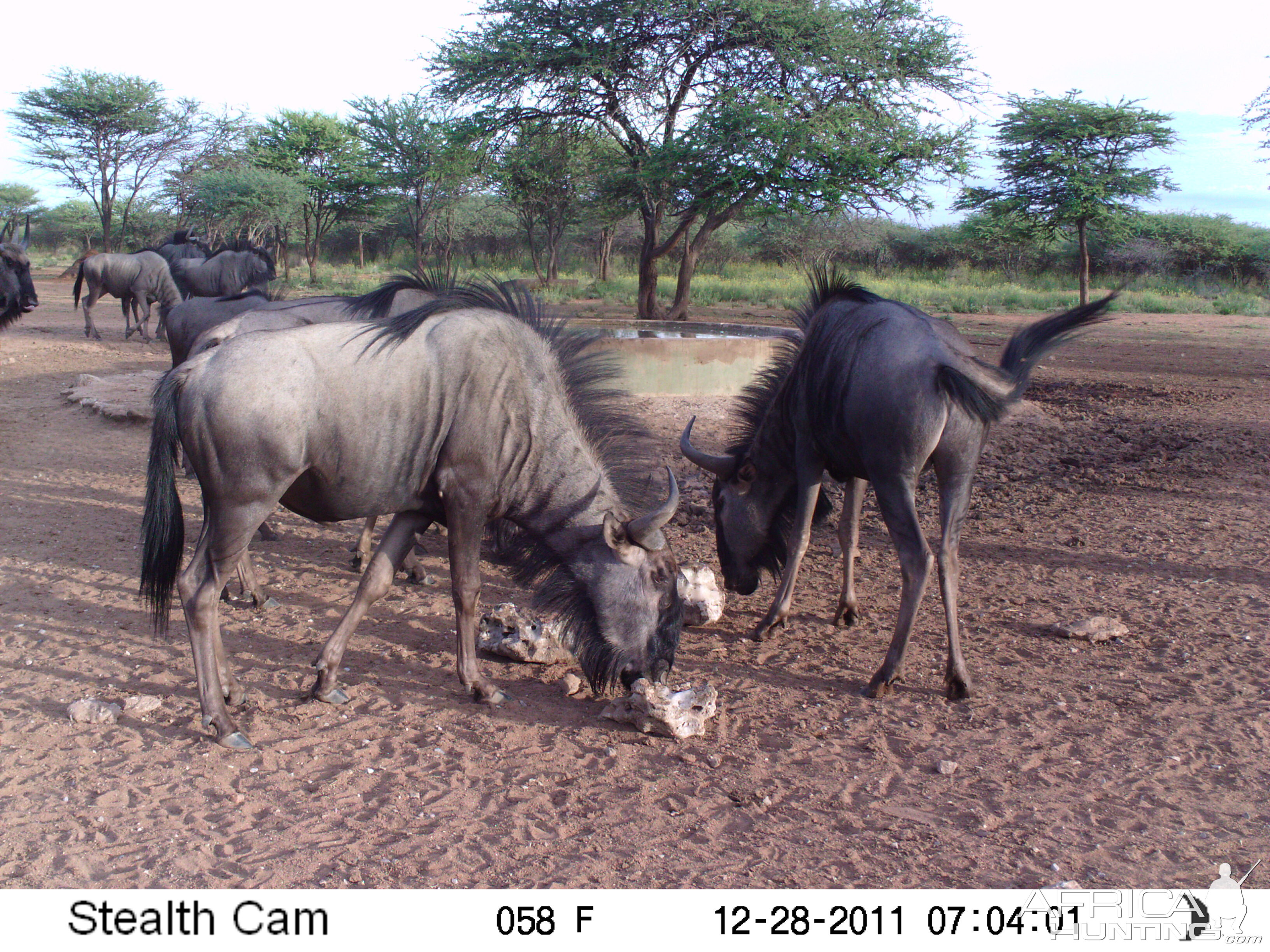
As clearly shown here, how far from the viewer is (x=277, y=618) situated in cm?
500

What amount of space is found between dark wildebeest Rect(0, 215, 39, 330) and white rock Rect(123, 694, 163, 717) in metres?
9.87

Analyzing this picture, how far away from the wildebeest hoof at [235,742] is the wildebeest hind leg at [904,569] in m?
2.72

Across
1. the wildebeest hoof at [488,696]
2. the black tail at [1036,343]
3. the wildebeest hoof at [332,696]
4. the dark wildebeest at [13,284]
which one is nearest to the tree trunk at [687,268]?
the dark wildebeest at [13,284]

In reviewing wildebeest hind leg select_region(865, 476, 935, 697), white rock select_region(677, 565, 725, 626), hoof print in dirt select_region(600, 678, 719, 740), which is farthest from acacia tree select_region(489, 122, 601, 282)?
hoof print in dirt select_region(600, 678, 719, 740)

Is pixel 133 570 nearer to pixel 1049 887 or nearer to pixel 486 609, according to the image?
pixel 486 609

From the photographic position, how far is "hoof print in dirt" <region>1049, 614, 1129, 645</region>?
15.6ft

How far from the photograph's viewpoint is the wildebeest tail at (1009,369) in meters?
4.05

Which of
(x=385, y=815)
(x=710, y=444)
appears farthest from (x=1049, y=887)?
(x=710, y=444)

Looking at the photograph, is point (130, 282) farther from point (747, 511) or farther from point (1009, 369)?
point (1009, 369)

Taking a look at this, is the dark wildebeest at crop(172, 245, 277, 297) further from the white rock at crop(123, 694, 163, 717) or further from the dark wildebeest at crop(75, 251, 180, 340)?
the white rock at crop(123, 694, 163, 717)

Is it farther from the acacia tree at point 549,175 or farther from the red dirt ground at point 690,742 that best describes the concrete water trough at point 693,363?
the acacia tree at point 549,175
